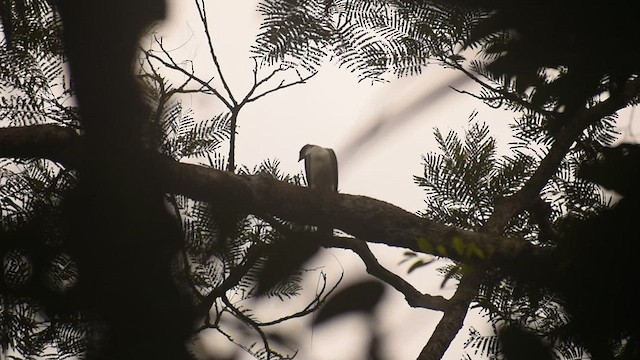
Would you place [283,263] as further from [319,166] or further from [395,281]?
[319,166]

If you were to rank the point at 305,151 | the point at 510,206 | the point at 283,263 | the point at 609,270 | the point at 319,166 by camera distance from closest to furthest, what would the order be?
the point at 609,270
the point at 283,263
the point at 510,206
the point at 319,166
the point at 305,151

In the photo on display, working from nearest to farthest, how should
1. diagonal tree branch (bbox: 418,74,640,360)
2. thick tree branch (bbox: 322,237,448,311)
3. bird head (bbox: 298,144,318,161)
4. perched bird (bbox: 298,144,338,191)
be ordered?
diagonal tree branch (bbox: 418,74,640,360) → thick tree branch (bbox: 322,237,448,311) → perched bird (bbox: 298,144,338,191) → bird head (bbox: 298,144,318,161)

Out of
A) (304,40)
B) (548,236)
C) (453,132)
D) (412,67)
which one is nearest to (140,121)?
(304,40)

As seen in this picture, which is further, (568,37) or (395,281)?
(395,281)

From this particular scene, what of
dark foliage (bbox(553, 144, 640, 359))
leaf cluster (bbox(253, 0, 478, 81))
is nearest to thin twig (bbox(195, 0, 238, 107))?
leaf cluster (bbox(253, 0, 478, 81))

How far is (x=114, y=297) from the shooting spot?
396 millimetres

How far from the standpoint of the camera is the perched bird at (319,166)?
3.75m

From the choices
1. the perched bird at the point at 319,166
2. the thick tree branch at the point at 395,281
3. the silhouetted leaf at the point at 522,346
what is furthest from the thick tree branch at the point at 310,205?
the perched bird at the point at 319,166

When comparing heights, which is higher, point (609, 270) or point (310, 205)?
point (310, 205)

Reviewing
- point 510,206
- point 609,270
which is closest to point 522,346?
point 609,270

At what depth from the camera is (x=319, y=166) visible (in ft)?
12.5

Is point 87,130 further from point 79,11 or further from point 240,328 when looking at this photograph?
point 240,328

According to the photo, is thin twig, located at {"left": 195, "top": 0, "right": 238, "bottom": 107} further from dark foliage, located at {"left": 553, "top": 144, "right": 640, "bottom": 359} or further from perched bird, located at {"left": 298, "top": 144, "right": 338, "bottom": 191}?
perched bird, located at {"left": 298, "top": 144, "right": 338, "bottom": 191}

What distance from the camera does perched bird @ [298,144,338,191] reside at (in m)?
3.75
